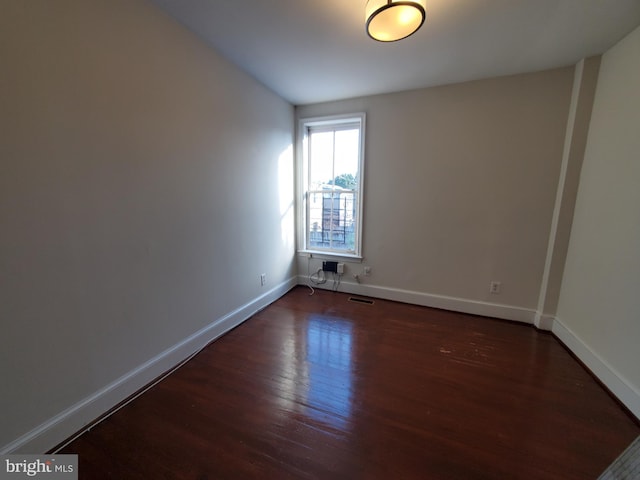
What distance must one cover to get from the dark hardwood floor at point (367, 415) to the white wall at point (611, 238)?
0.71 ft

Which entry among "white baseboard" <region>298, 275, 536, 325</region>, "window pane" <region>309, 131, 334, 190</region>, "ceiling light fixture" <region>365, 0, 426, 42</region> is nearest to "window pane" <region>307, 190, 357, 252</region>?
"window pane" <region>309, 131, 334, 190</region>

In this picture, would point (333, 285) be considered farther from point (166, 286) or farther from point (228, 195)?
point (166, 286)

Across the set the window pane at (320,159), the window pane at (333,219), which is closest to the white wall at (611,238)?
the window pane at (333,219)

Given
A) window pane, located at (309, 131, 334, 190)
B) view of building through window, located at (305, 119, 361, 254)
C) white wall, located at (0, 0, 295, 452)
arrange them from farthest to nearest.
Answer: window pane, located at (309, 131, 334, 190)
view of building through window, located at (305, 119, 361, 254)
white wall, located at (0, 0, 295, 452)

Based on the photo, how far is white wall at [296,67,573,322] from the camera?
2.44 metres

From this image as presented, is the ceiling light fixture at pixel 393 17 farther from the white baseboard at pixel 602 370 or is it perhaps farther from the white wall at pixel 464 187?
the white baseboard at pixel 602 370

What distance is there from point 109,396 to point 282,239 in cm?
212

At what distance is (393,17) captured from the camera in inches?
54.2

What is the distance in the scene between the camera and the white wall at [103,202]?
3.78ft

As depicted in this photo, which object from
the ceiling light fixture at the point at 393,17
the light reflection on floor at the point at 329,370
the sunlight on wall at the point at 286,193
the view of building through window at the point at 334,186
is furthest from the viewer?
the view of building through window at the point at 334,186

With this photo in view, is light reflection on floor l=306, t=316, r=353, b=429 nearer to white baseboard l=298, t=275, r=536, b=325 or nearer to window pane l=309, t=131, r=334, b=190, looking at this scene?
white baseboard l=298, t=275, r=536, b=325

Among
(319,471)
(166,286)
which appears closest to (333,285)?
(166,286)

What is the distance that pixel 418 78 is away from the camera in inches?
99.0

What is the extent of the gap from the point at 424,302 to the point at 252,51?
10.1ft
